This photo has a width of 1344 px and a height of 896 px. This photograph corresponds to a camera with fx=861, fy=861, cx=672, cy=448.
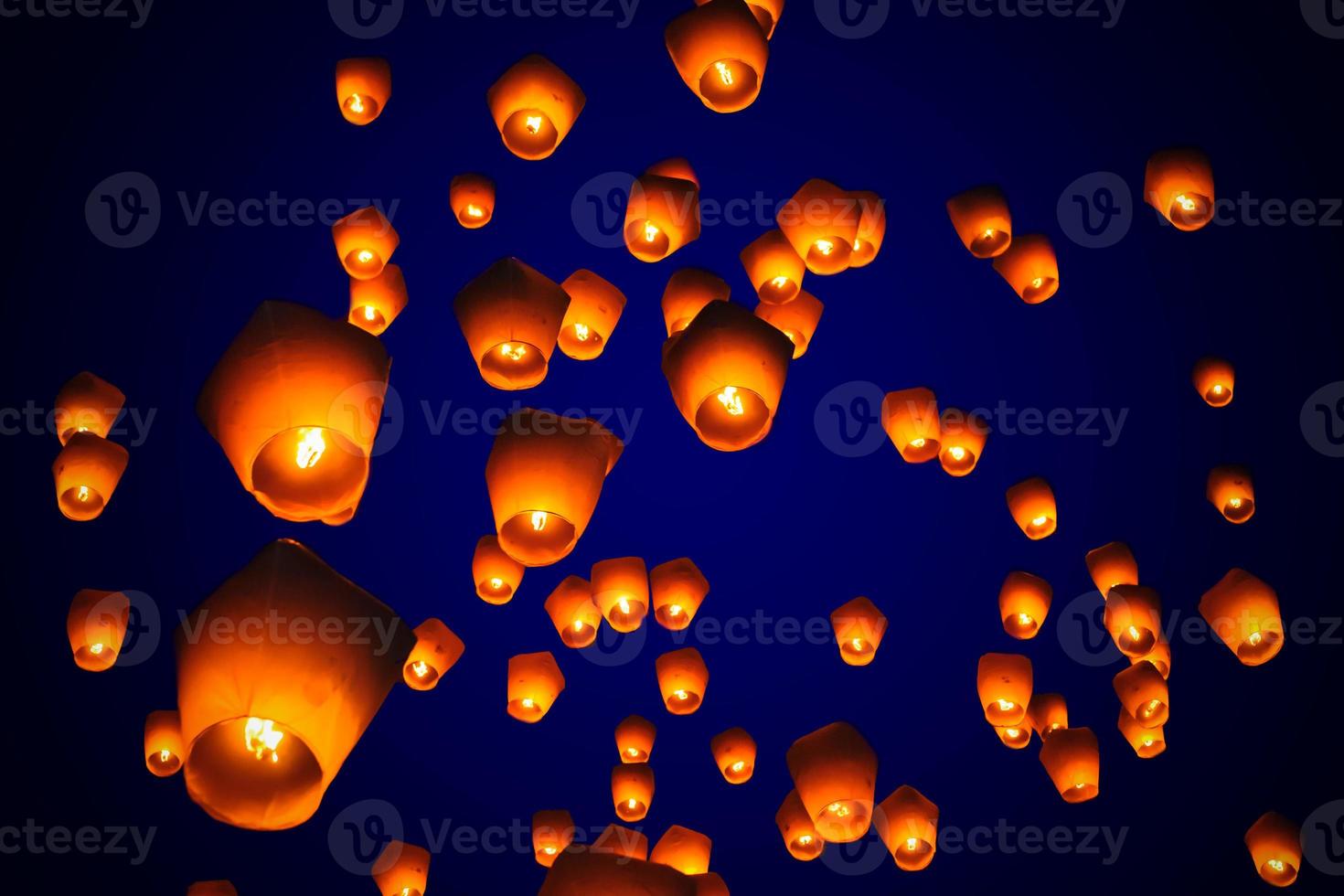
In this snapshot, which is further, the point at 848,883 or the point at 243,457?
the point at 848,883

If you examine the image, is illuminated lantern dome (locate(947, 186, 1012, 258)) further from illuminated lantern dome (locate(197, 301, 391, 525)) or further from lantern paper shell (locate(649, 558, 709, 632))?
illuminated lantern dome (locate(197, 301, 391, 525))

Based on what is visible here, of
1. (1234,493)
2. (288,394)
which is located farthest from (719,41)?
(1234,493)

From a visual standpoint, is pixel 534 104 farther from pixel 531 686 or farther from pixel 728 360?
pixel 531 686

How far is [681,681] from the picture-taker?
4160 millimetres

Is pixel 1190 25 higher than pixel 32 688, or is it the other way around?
pixel 1190 25

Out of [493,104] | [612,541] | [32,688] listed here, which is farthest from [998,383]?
[32,688]

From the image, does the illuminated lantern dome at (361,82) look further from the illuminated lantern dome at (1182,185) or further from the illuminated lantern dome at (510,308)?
the illuminated lantern dome at (1182,185)

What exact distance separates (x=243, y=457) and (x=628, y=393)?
3.58 m

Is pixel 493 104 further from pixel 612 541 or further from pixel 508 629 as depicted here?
pixel 508 629

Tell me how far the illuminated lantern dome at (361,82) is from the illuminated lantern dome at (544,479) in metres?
2.33

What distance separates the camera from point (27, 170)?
4.97 meters

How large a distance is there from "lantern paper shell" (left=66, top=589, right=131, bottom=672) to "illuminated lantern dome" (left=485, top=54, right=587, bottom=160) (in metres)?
2.99

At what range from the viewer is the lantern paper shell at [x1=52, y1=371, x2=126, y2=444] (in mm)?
4227

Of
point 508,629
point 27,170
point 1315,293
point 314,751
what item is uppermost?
point 27,170
